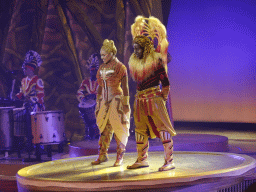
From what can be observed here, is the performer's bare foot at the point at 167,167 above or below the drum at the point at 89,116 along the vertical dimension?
below

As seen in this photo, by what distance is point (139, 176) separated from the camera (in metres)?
4.05

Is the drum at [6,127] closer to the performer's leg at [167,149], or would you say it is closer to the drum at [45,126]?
the drum at [45,126]

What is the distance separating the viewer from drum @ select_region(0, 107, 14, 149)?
328 inches

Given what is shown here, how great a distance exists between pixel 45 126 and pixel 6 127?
3.12 ft

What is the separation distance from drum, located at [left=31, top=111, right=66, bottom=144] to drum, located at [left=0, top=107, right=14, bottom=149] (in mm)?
661

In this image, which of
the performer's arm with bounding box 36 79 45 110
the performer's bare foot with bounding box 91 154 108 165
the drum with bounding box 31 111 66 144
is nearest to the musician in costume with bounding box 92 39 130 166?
the performer's bare foot with bounding box 91 154 108 165

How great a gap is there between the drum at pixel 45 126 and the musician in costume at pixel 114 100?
3.12 meters

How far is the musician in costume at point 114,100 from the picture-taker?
4.92 meters

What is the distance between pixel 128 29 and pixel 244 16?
2.96 metres

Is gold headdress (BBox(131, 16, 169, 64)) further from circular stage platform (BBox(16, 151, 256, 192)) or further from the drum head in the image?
the drum head

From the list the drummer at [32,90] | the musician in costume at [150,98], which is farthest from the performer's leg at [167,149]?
the drummer at [32,90]

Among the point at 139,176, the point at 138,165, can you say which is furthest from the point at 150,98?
the point at 139,176

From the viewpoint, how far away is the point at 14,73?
9.83 meters

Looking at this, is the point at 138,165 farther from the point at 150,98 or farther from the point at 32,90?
the point at 32,90
